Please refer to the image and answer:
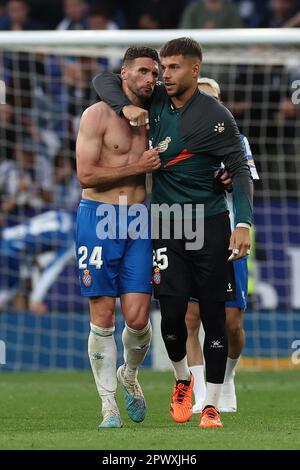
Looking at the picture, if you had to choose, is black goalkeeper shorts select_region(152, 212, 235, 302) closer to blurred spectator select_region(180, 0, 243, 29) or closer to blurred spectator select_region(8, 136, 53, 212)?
blurred spectator select_region(8, 136, 53, 212)

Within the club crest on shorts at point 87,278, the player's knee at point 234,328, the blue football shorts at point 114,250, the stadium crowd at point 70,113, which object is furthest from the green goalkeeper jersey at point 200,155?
the stadium crowd at point 70,113

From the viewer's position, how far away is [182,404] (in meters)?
7.43

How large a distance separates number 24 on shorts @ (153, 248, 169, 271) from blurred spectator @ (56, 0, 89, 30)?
942cm

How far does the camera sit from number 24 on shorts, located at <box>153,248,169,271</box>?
718 centimetres

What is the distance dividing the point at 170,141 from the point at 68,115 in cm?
787

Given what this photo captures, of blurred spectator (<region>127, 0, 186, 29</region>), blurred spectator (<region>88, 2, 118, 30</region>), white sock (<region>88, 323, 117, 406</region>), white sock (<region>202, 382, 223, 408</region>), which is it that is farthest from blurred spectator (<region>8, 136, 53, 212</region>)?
white sock (<region>202, 382, 223, 408</region>)

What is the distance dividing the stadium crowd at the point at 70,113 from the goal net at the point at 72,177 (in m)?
0.01

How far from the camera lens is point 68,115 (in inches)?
587

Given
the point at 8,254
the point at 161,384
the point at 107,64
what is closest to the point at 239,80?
the point at 107,64

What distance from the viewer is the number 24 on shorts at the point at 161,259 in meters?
7.18

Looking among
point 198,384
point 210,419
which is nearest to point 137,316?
point 210,419

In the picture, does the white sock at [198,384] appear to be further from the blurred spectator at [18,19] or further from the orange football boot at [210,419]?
the blurred spectator at [18,19]

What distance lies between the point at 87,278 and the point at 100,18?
917cm

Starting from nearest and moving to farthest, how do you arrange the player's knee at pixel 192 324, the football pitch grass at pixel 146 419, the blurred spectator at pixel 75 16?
the football pitch grass at pixel 146 419 < the player's knee at pixel 192 324 < the blurred spectator at pixel 75 16
